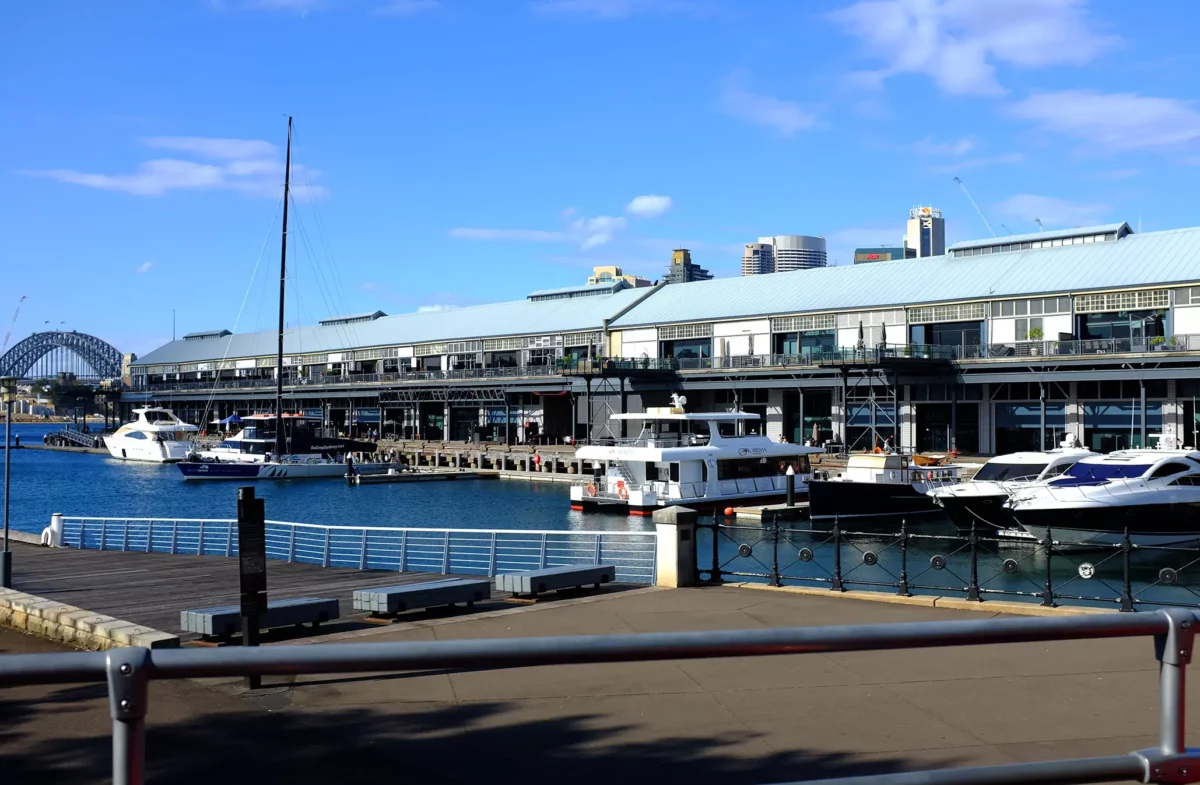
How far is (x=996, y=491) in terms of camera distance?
40281 millimetres

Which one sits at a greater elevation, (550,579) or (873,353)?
(873,353)

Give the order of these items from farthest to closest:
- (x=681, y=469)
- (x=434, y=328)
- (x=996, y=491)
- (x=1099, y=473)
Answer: (x=434, y=328), (x=681, y=469), (x=996, y=491), (x=1099, y=473)

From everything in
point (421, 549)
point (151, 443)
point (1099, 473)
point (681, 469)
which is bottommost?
point (421, 549)

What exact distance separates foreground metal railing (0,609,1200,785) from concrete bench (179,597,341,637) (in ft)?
33.7

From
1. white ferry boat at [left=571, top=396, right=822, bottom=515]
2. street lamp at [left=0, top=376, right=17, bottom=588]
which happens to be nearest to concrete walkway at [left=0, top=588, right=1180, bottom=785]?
street lamp at [left=0, top=376, right=17, bottom=588]

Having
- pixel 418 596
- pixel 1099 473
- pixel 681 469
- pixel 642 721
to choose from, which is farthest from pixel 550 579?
pixel 681 469

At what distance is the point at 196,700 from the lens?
10.4m

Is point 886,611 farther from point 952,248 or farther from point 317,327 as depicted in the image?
point 317,327

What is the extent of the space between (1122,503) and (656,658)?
37.4 meters

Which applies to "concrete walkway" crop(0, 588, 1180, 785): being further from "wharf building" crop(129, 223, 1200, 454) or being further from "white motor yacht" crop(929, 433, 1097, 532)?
"wharf building" crop(129, 223, 1200, 454)

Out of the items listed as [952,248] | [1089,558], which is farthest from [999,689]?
[952,248]

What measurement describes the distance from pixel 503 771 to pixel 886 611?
8.68 m

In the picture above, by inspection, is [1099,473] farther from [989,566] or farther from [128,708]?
[128,708]

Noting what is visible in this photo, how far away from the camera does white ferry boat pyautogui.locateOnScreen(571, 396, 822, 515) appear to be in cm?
5116
